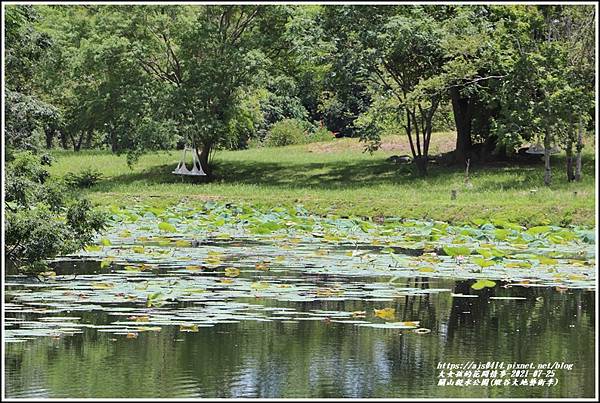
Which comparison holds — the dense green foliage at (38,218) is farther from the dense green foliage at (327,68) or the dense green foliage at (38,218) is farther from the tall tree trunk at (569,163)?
the tall tree trunk at (569,163)

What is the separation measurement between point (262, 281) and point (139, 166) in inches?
1032

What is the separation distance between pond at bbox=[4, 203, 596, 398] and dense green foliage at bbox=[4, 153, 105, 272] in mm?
419

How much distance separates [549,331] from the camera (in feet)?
39.0

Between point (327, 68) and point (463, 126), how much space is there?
4.72 metres

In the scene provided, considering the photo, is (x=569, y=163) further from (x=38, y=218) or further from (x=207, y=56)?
(x=38, y=218)

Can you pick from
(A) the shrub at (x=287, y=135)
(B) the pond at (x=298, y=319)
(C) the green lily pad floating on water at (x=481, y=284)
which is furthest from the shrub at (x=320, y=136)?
(C) the green lily pad floating on water at (x=481, y=284)

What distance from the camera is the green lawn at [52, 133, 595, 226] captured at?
2531cm

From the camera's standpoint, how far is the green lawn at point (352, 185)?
25.3 m

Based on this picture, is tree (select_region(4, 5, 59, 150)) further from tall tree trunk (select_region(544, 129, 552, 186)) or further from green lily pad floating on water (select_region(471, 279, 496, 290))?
tall tree trunk (select_region(544, 129, 552, 186))

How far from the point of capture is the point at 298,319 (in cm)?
1195

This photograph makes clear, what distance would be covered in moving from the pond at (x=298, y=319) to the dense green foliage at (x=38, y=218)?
419mm

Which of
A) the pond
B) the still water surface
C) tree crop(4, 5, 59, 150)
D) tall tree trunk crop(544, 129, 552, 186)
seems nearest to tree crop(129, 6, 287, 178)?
tall tree trunk crop(544, 129, 552, 186)

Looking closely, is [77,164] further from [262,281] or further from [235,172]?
[262,281]

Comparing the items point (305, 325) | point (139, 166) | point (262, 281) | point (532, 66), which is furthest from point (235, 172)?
point (305, 325)
